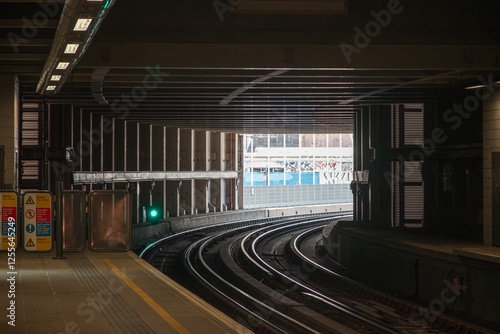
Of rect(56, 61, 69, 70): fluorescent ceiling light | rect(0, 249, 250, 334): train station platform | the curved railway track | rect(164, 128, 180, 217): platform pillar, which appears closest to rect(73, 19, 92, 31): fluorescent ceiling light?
rect(56, 61, 69, 70): fluorescent ceiling light

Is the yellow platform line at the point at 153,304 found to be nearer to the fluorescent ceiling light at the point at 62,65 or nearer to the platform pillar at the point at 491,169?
the fluorescent ceiling light at the point at 62,65

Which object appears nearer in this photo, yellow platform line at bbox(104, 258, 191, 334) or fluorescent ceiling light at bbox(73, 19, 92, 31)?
yellow platform line at bbox(104, 258, 191, 334)

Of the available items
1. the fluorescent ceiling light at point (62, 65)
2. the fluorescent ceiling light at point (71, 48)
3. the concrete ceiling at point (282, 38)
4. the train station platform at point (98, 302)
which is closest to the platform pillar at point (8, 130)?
the concrete ceiling at point (282, 38)

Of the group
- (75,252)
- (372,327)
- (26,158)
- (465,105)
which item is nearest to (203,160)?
(26,158)

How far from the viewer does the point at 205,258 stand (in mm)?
24328

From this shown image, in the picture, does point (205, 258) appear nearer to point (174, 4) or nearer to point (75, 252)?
point (75, 252)

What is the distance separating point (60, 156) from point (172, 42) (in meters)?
10.6

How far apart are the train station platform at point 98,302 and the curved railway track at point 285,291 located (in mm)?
2174

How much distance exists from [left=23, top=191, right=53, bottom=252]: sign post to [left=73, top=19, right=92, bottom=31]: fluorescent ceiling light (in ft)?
16.6

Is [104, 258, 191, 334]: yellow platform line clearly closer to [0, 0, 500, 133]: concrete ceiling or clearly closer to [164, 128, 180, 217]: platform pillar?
[0, 0, 500, 133]: concrete ceiling

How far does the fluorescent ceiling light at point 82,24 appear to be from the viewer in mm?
8442

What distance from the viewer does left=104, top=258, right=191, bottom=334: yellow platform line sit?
8078 millimetres

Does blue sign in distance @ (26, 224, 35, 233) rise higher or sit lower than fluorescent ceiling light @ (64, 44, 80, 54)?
lower

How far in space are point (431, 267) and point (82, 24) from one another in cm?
975
